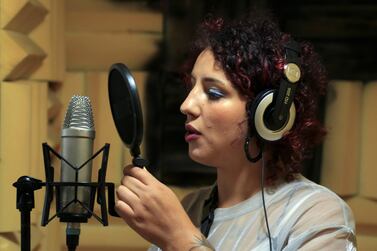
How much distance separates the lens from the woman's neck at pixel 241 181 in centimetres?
87

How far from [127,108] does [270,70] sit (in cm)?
24

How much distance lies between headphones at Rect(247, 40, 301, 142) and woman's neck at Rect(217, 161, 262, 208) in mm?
87

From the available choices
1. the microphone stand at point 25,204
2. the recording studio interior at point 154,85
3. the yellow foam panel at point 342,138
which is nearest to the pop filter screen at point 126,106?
the microphone stand at point 25,204

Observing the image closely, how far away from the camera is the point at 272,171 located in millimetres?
876

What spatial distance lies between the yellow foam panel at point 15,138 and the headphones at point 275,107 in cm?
71

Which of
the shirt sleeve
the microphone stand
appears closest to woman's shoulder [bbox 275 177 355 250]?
the shirt sleeve

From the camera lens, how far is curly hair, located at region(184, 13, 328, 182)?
2.70 feet

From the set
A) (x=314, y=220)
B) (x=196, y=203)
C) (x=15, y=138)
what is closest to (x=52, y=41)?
(x=15, y=138)

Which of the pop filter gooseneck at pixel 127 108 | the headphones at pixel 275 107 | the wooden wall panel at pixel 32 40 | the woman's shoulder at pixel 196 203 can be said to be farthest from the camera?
the wooden wall panel at pixel 32 40

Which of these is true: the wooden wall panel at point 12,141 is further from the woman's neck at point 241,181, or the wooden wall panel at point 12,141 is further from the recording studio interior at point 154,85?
the woman's neck at point 241,181

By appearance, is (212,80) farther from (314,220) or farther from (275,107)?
(314,220)

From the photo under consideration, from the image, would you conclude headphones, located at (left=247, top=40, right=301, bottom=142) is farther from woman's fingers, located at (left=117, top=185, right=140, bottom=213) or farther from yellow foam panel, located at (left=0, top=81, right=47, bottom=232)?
yellow foam panel, located at (left=0, top=81, right=47, bottom=232)

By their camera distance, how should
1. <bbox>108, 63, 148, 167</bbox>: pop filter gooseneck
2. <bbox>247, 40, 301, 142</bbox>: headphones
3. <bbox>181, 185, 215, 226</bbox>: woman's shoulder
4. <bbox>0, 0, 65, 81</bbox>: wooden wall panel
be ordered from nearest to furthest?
<bbox>108, 63, 148, 167</bbox>: pop filter gooseneck, <bbox>247, 40, 301, 142</bbox>: headphones, <bbox>181, 185, 215, 226</bbox>: woman's shoulder, <bbox>0, 0, 65, 81</bbox>: wooden wall panel

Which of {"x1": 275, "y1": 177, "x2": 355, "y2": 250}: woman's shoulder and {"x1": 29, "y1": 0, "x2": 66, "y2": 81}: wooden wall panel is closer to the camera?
{"x1": 275, "y1": 177, "x2": 355, "y2": 250}: woman's shoulder
